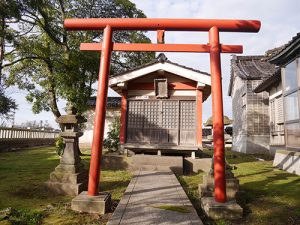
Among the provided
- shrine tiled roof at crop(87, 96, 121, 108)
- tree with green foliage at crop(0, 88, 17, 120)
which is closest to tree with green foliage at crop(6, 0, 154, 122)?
tree with green foliage at crop(0, 88, 17, 120)

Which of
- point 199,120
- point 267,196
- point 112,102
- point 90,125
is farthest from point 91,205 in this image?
point 112,102

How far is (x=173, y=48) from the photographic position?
603cm

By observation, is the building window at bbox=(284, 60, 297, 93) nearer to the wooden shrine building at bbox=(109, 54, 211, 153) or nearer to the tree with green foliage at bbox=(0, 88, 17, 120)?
the wooden shrine building at bbox=(109, 54, 211, 153)

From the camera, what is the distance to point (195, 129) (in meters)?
11.7

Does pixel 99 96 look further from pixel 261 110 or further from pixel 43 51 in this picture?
pixel 261 110

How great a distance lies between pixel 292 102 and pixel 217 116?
23.6ft

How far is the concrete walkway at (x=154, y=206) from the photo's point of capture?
4275mm

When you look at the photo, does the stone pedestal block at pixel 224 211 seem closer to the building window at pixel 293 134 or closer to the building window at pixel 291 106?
the building window at pixel 293 134

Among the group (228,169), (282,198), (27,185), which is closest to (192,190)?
(228,169)

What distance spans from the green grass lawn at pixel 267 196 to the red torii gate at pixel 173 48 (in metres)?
0.91

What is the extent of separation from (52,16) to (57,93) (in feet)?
15.6

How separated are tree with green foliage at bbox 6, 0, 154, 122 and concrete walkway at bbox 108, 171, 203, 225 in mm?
6524

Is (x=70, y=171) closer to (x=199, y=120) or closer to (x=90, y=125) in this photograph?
(x=199, y=120)

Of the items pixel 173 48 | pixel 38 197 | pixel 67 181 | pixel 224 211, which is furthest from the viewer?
pixel 67 181
